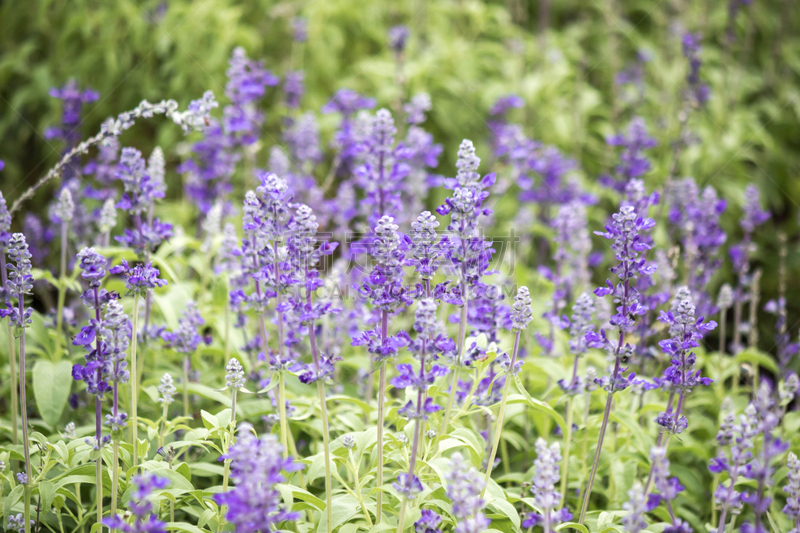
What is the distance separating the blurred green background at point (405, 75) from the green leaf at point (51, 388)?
12.5 ft

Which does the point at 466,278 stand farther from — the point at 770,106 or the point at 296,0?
→ the point at 770,106

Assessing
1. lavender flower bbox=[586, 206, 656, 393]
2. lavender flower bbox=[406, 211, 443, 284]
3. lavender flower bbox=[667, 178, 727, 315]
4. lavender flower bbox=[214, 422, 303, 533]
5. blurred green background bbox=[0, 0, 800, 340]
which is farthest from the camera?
blurred green background bbox=[0, 0, 800, 340]

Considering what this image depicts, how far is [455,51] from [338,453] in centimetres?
590

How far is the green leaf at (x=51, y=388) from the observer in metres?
3.18

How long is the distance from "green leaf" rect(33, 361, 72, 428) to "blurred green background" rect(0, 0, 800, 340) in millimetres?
3815

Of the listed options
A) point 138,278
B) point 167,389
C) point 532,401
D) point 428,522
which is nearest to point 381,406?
point 428,522

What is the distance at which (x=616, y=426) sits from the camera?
363cm

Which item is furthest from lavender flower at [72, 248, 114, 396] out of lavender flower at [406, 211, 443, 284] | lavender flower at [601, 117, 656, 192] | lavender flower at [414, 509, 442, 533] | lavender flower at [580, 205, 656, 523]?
lavender flower at [601, 117, 656, 192]

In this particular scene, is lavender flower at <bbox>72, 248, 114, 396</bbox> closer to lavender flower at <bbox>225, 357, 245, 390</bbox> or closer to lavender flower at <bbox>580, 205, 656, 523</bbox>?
lavender flower at <bbox>225, 357, 245, 390</bbox>

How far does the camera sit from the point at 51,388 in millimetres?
3262

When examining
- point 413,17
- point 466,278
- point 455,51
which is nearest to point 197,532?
point 466,278

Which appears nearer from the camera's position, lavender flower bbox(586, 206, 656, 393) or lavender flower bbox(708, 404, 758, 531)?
lavender flower bbox(708, 404, 758, 531)

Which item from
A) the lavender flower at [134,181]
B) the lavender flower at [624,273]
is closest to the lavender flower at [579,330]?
the lavender flower at [624,273]

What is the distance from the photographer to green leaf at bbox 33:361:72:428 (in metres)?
3.18
